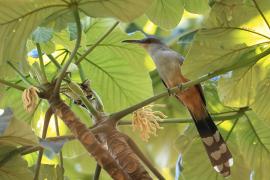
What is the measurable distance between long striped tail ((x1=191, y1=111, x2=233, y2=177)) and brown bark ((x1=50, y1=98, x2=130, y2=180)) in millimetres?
610

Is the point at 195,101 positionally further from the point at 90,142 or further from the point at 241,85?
the point at 90,142

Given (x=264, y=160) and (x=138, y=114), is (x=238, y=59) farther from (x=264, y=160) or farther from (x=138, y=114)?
(x=264, y=160)

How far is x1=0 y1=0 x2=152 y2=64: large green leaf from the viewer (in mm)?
1083

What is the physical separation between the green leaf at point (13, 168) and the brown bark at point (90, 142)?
17cm

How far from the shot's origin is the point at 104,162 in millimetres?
999

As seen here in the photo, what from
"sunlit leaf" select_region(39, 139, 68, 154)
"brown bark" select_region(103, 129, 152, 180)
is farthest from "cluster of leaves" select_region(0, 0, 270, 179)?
"brown bark" select_region(103, 129, 152, 180)

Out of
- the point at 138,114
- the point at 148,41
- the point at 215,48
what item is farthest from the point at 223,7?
the point at 148,41

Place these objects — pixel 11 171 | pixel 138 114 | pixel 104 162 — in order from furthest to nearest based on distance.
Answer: pixel 138 114, pixel 11 171, pixel 104 162

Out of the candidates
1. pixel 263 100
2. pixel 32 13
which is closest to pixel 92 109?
pixel 32 13

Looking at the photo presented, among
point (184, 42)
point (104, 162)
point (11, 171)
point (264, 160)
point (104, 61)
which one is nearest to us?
point (104, 162)

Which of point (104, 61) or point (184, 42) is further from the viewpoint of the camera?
point (184, 42)

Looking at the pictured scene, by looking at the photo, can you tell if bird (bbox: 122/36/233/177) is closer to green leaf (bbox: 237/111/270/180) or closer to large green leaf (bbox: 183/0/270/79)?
green leaf (bbox: 237/111/270/180)

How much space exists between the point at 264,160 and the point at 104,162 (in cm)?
76

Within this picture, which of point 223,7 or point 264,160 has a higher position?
point 223,7
